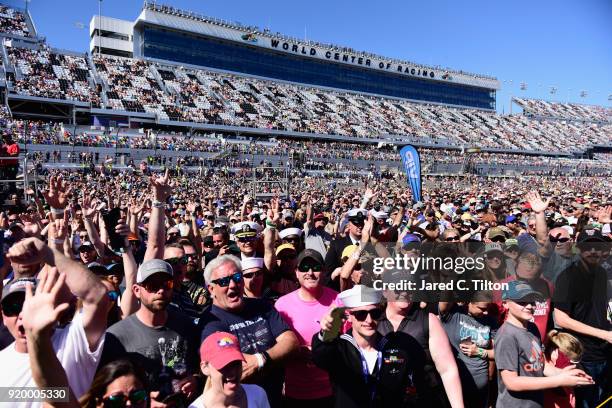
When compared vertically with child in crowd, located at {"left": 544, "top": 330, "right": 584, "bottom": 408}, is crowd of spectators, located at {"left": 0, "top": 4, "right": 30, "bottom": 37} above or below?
above

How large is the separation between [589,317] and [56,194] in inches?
196

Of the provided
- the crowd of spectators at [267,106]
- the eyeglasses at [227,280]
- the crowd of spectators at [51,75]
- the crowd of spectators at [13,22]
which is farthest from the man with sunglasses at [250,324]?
the crowd of spectators at [13,22]

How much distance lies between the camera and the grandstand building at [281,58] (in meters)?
53.3

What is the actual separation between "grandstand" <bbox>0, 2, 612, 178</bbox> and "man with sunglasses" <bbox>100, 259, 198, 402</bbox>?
21006mm

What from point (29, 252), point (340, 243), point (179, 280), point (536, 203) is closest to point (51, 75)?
point (340, 243)

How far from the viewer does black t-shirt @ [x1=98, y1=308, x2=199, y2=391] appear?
8.23 ft

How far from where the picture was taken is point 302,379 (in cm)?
306

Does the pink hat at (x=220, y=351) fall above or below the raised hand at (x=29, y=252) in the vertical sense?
below

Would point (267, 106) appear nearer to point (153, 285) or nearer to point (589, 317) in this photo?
point (589, 317)

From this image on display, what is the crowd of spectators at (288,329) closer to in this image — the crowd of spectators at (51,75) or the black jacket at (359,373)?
the black jacket at (359,373)

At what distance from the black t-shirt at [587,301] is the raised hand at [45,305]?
3.98 meters

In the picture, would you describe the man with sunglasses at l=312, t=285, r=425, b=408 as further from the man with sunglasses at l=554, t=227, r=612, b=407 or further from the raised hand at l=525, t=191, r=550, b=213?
the raised hand at l=525, t=191, r=550, b=213

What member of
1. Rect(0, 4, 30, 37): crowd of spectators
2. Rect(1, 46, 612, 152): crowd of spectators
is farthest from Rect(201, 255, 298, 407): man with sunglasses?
Rect(0, 4, 30, 37): crowd of spectators

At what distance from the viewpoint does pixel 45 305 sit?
1786 mm
